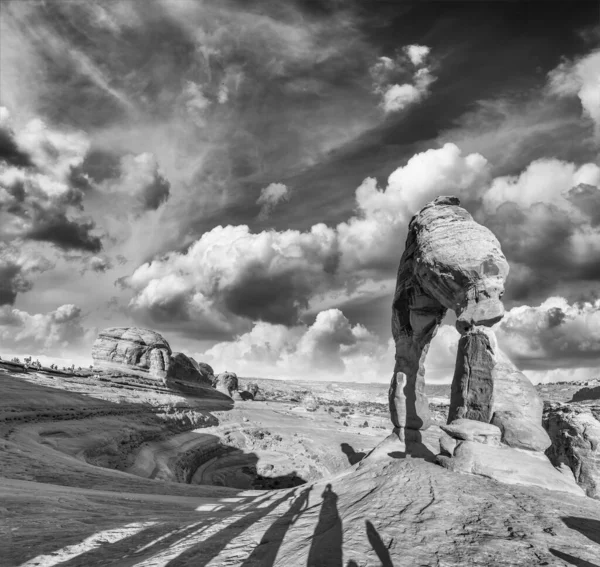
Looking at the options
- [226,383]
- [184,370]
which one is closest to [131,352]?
[184,370]

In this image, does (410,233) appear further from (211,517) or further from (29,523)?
(29,523)

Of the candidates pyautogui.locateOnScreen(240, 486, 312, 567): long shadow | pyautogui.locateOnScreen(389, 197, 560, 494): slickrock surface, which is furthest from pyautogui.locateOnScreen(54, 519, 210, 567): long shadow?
pyautogui.locateOnScreen(389, 197, 560, 494): slickrock surface

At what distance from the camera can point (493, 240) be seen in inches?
515

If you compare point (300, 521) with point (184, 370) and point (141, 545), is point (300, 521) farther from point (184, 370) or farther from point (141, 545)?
point (184, 370)

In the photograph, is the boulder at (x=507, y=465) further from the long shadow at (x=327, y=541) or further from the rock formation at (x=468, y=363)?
the long shadow at (x=327, y=541)

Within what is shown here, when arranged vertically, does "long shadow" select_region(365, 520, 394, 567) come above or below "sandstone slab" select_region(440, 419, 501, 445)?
below

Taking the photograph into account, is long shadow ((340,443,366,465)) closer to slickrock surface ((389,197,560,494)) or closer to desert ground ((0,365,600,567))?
slickrock surface ((389,197,560,494))

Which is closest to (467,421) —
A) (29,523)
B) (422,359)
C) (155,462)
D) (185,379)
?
(422,359)

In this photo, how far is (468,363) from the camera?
12.0 meters

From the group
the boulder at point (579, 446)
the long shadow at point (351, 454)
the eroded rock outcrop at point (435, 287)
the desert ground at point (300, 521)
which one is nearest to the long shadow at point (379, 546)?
the desert ground at point (300, 521)

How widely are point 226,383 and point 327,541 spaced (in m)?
68.8

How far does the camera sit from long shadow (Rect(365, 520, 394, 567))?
4633 millimetres

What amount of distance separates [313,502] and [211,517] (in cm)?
256

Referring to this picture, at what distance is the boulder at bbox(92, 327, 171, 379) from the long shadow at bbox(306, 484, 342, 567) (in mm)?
48294
